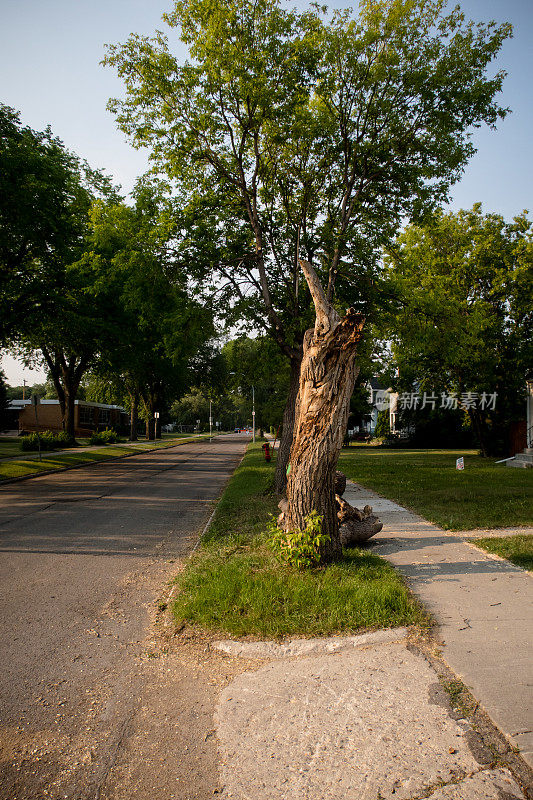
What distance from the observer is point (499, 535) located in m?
7.91

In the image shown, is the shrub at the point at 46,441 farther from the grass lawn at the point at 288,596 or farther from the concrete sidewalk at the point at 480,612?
the concrete sidewalk at the point at 480,612

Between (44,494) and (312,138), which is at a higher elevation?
(312,138)

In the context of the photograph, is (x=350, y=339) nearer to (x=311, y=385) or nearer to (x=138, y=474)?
(x=311, y=385)

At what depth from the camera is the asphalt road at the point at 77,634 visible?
290 cm

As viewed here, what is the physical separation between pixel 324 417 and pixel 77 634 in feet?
10.9

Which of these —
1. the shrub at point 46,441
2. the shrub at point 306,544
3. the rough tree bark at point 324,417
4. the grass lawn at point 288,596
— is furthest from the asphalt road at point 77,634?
the shrub at point 46,441

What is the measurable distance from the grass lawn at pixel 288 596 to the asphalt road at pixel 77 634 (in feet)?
1.73

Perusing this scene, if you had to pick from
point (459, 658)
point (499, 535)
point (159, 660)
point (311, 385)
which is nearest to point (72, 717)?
point (159, 660)

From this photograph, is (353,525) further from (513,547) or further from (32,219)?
(32,219)

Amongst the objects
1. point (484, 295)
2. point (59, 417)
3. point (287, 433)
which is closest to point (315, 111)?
point (287, 433)

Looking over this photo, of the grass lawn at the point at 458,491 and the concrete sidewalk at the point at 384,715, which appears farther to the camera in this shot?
the grass lawn at the point at 458,491

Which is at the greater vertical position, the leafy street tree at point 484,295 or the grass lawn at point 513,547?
the leafy street tree at point 484,295

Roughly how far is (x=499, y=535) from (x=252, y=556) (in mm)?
4032

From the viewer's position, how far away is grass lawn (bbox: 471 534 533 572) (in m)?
6.40
